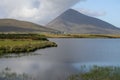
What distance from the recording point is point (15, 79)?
35.2 metres

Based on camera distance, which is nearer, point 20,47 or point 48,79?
point 48,79

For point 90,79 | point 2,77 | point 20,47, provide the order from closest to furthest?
point 90,79
point 2,77
point 20,47

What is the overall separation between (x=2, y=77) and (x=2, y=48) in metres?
42.4

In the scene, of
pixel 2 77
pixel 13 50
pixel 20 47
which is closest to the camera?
pixel 2 77

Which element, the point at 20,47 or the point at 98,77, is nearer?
the point at 98,77

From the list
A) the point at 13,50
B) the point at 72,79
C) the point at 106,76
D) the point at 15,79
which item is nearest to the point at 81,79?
the point at 72,79

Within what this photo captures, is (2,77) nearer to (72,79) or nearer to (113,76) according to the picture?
(72,79)

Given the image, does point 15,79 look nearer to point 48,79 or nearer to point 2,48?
point 48,79

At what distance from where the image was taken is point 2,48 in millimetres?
78625

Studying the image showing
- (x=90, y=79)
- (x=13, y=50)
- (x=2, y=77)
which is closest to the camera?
(x=90, y=79)

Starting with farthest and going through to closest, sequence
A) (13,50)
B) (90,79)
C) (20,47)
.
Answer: (20,47)
(13,50)
(90,79)

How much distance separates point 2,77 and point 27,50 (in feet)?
146

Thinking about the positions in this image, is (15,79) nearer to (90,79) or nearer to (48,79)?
(48,79)

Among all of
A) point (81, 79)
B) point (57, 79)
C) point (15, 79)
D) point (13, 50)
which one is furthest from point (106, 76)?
point (13, 50)
